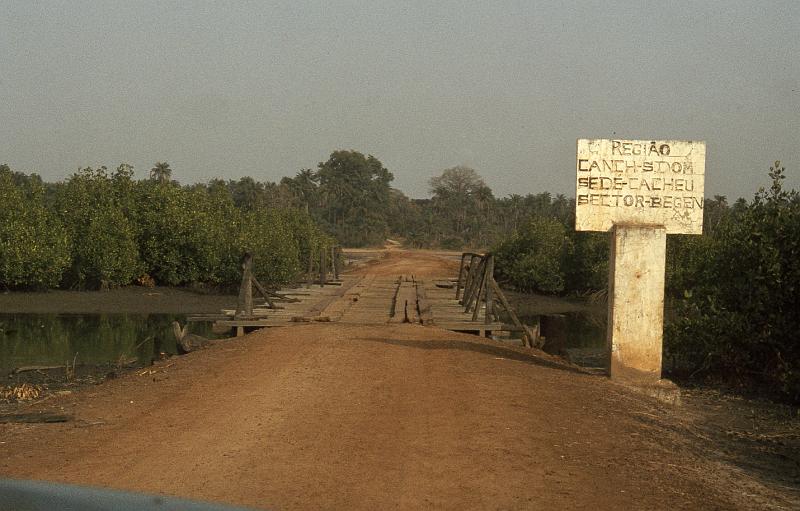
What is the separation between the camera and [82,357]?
719 inches

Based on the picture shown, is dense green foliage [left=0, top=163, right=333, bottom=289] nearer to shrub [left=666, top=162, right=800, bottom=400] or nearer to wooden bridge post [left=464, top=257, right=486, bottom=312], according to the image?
wooden bridge post [left=464, top=257, right=486, bottom=312]

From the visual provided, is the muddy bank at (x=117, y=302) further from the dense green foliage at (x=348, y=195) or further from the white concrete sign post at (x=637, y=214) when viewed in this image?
the dense green foliage at (x=348, y=195)

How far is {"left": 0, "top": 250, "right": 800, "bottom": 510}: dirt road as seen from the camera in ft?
19.2

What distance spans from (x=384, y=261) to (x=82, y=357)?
31071 millimetres

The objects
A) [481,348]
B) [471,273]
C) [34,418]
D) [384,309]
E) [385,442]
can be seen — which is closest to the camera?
[385,442]

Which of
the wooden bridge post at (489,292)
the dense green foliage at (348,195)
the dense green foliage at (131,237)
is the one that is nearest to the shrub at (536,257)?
the dense green foliage at (131,237)

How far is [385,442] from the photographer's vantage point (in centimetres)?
704

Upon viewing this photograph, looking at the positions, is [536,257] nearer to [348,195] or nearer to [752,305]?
[752,305]

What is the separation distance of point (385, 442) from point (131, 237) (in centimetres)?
2653

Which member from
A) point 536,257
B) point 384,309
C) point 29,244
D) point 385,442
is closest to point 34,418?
point 385,442

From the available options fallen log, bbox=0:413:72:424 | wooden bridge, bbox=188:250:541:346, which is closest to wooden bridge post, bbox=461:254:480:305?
wooden bridge, bbox=188:250:541:346

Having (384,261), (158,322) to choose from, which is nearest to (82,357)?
(158,322)

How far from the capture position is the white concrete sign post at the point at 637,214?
1074 cm

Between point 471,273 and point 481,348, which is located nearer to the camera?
point 481,348
